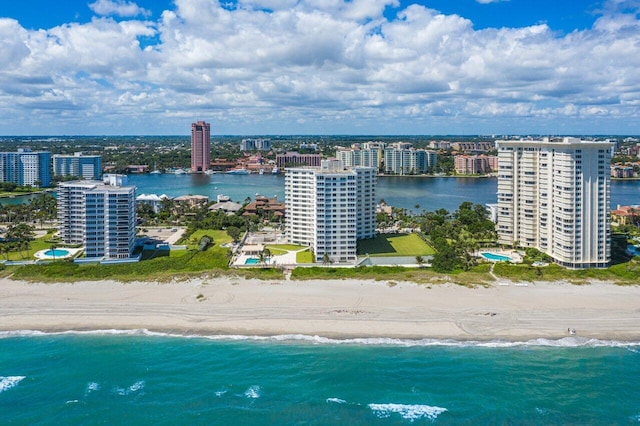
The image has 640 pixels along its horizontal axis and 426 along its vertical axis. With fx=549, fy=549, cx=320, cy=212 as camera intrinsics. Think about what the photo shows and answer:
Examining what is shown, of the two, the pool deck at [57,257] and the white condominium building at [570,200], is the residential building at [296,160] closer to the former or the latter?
the pool deck at [57,257]

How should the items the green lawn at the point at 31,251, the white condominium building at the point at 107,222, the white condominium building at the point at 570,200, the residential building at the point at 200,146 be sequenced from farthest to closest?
the residential building at the point at 200,146, the green lawn at the point at 31,251, the white condominium building at the point at 107,222, the white condominium building at the point at 570,200

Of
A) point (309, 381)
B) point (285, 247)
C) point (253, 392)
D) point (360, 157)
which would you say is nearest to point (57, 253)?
point (285, 247)

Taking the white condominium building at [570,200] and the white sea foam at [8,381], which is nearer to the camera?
the white sea foam at [8,381]

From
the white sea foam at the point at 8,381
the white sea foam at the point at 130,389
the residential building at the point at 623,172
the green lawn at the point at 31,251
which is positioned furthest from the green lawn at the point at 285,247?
the residential building at the point at 623,172

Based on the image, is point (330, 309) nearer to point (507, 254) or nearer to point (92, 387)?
point (92, 387)

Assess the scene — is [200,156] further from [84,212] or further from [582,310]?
[582,310]

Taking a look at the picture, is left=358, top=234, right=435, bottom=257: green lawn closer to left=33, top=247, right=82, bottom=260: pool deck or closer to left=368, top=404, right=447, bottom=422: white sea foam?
left=368, top=404, right=447, bottom=422: white sea foam

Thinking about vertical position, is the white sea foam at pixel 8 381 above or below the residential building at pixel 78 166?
below
